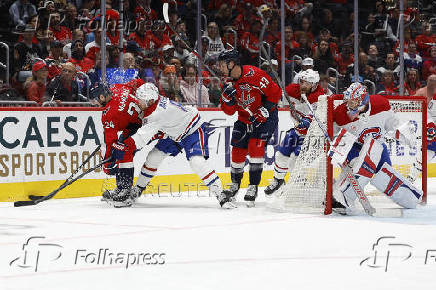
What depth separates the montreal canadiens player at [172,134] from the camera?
769 cm

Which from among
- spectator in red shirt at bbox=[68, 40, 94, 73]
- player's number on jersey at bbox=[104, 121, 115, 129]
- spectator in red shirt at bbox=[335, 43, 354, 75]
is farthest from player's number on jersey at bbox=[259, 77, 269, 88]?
spectator in red shirt at bbox=[335, 43, 354, 75]

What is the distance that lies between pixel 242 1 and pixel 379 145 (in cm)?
588

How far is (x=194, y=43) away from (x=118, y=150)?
3.62m

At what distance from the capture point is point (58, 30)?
10.0m

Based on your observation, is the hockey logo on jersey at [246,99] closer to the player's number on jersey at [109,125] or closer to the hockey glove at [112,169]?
the player's number on jersey at [109,125]

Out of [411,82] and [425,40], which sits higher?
[425,40]

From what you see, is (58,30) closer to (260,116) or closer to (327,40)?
(260,116)

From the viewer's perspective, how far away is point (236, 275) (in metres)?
4.34

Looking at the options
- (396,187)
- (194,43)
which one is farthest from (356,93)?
(194,43)

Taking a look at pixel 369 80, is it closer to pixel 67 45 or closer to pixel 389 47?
pixel 389 47

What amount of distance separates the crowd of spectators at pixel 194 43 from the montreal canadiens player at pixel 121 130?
0.84 metres

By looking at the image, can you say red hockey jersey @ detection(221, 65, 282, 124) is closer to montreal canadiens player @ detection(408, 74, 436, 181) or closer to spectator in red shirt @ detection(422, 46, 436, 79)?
montreal canadiens player @ detection(408, 74, 436, 181)

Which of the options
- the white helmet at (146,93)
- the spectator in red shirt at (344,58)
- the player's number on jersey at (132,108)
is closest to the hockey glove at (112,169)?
the player's number on jersey at (132,108)

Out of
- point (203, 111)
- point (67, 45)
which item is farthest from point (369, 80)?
point (67, 45)
